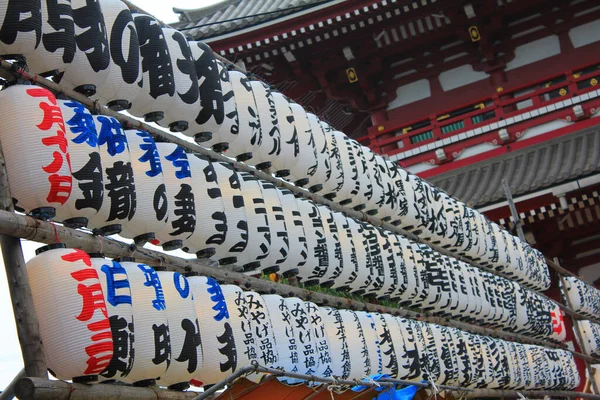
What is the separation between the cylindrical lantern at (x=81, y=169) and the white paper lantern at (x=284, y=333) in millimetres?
2185

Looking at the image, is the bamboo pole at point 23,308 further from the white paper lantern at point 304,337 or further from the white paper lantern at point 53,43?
the white paper lantern at point 304,337

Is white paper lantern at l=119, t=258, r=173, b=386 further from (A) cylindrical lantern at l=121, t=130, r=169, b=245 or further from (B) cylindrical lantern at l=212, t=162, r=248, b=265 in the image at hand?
(B) cylindrical lantern at l=212, t=162, r=248, b=265

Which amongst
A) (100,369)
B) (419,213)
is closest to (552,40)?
(419,213)

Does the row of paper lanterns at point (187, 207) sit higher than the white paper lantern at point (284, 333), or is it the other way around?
the row of paper lanterns at point (187, 207)

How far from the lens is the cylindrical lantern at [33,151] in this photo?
5.17m

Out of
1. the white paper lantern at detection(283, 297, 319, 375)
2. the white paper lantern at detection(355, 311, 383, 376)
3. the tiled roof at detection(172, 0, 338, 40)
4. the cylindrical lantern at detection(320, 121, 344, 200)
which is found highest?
the tiled roof at detection(172, 0, 338, 40)

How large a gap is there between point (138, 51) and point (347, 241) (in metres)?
3.73

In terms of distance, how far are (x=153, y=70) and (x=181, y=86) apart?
379 mm

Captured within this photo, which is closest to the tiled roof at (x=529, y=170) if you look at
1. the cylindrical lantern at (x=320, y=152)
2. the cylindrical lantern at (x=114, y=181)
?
the cylindrical lantern at (x=320, y=152)

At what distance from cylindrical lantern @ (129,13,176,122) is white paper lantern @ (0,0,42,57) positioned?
1.34 metres

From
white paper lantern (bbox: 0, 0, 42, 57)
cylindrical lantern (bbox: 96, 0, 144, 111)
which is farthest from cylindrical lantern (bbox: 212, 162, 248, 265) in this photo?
white paper lantern (bbox: 0, 0, 42, 57)

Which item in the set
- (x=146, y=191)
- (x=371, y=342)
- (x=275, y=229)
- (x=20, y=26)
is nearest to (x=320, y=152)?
(x=275, y=229)

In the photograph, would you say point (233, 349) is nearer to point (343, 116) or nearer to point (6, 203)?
point (6, 203)

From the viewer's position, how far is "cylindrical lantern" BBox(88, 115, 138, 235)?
5828 mm
